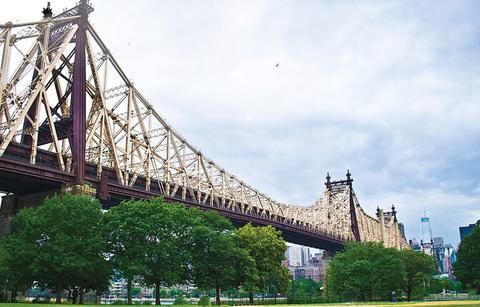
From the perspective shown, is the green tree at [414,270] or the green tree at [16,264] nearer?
the green tree at [16,264]

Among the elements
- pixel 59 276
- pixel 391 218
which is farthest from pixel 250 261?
pixel 391 218

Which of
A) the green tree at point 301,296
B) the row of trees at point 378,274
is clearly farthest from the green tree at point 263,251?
the row of trees at point 378,274

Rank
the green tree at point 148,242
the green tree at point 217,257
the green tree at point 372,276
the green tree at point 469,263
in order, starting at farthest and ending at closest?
the green tree at point 469,263 < the green tree at point 372,276 < the green tree at point 217,257 < the green tree at point 148,242

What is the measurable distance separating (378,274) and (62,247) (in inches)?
1683

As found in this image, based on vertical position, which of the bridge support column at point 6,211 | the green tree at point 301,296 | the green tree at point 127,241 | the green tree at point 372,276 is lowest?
the green tree at point 301,296

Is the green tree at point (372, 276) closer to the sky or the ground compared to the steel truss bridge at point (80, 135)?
closer to the ground

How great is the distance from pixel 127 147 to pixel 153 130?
392 inches

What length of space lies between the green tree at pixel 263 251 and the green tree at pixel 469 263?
92.1 feet

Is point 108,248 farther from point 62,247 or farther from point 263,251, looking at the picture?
point 263,251

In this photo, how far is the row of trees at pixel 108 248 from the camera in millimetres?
38750

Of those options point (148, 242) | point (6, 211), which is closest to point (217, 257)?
point (148, 242)

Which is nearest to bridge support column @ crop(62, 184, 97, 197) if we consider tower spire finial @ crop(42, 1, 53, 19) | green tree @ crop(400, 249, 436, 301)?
tower spire finial @ crop(42, 1, 53, 19)

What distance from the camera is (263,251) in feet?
185

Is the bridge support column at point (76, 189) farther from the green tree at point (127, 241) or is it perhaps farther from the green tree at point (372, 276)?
→ the green tree at point (372, 276)
